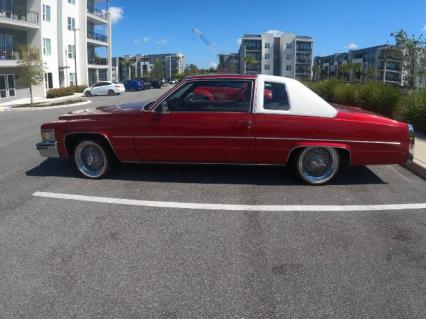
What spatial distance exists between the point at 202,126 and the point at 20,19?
33.5 meters

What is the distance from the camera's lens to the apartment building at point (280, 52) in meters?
124

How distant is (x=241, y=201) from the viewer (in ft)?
18.5

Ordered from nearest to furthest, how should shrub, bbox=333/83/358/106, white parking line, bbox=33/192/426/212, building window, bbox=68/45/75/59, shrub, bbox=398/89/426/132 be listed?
1. white parking line, bbox=33/192/426/212
2. shrub, bbox=398/89/426/132
3. shrub, bbox=333/83/358/106
4. building window, bbox=68/45/75/59

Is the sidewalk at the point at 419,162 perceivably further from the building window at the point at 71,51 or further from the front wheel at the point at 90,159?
the building window at the point at 71,51

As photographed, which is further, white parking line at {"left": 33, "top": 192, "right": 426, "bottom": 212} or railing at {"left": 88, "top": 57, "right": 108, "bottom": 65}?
railing at {"left": 88, "top": 57, "right": 108, "bottom": 65}

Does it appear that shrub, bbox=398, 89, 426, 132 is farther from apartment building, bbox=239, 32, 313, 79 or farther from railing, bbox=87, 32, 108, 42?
apartment building, bbox=239, 32, 313, 79

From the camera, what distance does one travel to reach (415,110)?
37.7 feet

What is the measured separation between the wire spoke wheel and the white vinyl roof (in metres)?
2.53

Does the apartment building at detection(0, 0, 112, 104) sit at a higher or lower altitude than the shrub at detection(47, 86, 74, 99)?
higher

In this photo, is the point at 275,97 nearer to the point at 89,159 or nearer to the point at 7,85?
the point at 89,159

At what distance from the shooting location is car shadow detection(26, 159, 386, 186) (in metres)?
6.63

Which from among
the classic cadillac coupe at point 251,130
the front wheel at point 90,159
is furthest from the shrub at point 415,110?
the front wheel at point 90,159

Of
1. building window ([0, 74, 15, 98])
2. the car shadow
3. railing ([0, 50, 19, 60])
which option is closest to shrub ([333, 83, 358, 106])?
the car shadow

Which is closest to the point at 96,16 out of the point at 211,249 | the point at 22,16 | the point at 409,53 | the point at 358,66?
the point at 22,16
